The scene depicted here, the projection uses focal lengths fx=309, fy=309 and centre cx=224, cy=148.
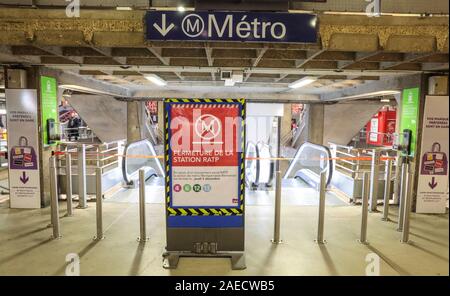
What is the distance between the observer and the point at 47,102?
225 inches

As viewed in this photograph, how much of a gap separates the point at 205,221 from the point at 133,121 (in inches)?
346

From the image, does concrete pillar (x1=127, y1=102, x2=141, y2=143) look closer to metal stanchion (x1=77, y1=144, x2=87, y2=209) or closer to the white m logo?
metal stanchion (x1=77, y1=144, x2=87, y2=209)

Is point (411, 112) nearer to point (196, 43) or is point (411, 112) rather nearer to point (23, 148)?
point (196, 43)

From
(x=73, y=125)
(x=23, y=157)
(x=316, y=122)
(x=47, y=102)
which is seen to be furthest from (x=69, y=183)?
(x=73, y=125)

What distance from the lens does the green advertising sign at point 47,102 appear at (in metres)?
5.58

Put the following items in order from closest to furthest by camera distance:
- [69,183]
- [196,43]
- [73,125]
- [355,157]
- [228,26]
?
[228,26] < [196,43] < [69,183] < [355,157] < [73,125]

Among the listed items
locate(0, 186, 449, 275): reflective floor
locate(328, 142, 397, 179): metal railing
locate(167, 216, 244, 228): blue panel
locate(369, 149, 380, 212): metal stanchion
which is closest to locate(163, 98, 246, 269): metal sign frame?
locate(167, 216, 244, 228): blue panel

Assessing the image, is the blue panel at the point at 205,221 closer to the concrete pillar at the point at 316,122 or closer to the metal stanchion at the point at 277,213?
the metal stanchion at the point at 277,213

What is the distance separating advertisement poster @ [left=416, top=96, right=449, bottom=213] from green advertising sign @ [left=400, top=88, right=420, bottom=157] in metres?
0.15

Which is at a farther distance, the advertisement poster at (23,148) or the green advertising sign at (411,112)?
the green advertising sign at (411,112)

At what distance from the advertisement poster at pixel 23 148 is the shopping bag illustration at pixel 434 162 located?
7.05 m

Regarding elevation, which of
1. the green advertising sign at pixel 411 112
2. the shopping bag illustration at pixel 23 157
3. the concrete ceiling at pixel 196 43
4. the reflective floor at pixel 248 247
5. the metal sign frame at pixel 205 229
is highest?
the concrete ceiling at pixel 196 43

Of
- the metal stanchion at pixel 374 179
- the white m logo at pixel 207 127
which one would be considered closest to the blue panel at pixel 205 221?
the white m logo at pixel 207 127

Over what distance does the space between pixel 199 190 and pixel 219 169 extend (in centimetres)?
34
